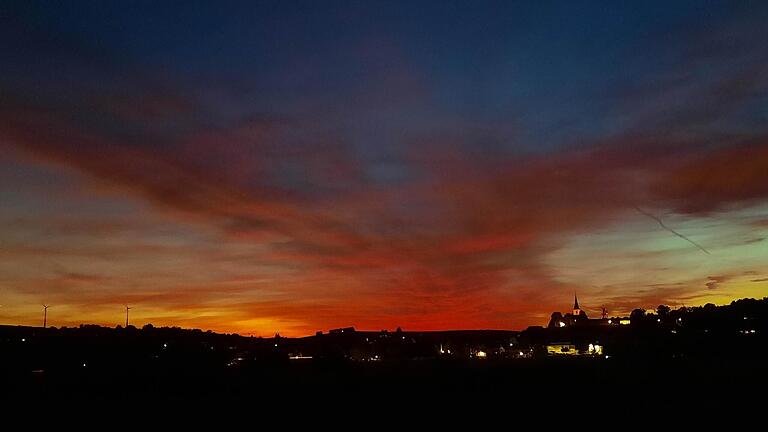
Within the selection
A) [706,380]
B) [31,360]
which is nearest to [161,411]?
[706,380]

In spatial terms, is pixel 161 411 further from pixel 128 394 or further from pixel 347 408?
pixel 128 394

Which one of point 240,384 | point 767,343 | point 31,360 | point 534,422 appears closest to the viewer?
point 534,422

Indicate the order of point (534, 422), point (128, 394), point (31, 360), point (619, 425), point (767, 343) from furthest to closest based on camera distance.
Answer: point (767, 343) < point (31, 360) < point (128, 394) < point (534, 422) < point (619, 425)

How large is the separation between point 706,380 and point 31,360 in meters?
131

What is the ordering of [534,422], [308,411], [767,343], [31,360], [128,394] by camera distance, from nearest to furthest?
[534,422] < [308,411] < [128,394] < [31,360] < [767,343]

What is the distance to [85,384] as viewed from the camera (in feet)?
326

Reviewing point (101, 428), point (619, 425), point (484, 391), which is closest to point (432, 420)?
point (619, 425)

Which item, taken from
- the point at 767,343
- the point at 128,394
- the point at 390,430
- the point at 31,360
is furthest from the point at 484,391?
the point at 767,343

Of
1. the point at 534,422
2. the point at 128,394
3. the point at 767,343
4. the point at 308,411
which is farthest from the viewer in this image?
the point at 767,343

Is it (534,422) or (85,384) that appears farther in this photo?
(85,384)

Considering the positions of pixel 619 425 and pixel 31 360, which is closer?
pixel 619 425

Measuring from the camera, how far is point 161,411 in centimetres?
6147

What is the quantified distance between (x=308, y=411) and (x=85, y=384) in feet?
179

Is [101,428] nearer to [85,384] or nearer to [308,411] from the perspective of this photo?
[308,411]
